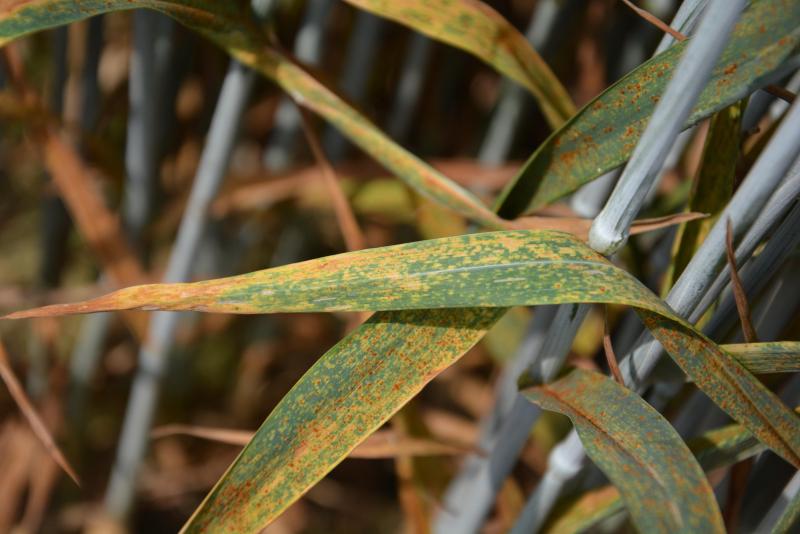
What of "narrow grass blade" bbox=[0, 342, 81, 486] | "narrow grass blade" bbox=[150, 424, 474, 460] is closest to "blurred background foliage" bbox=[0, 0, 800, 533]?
"narrow grass blade" bbox=[150, 424, 474, 460]

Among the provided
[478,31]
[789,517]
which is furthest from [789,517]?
[478,31]

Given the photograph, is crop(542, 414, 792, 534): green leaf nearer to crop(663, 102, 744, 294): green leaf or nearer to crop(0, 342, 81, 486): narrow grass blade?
crop(663, 102, 744, 294): green leaf

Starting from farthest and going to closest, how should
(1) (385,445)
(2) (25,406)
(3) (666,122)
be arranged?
1. (1) (385,445)
2. (2) (25,406)
3. (3) (666,122)

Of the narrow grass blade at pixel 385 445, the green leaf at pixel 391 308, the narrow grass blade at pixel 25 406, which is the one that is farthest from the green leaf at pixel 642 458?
the narrow grass blade at pixel 25 406

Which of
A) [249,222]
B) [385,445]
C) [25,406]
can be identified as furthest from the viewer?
[249,222]

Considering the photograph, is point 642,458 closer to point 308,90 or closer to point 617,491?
point 617,491

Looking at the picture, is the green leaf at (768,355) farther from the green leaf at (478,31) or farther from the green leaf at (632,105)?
the green leaf at (478,31)
